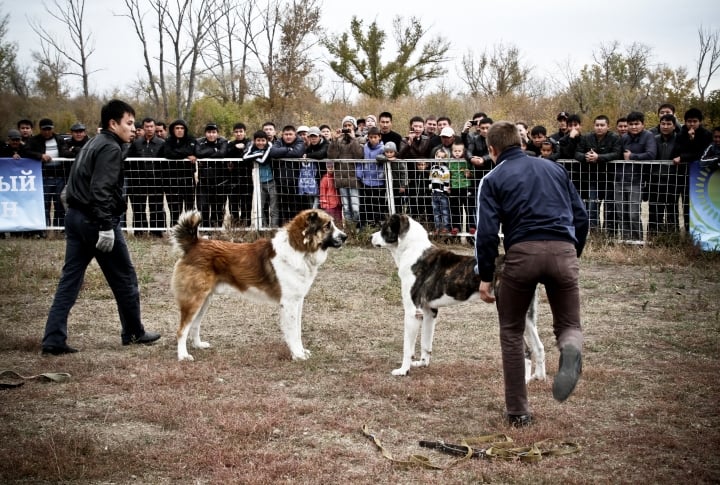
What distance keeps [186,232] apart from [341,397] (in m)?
2.32

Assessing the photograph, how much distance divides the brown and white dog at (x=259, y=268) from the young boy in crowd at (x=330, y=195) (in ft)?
18.6

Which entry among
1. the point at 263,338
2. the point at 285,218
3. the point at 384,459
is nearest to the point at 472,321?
the point at 263,338

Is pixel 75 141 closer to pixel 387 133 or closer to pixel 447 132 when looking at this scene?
pixel 387 133

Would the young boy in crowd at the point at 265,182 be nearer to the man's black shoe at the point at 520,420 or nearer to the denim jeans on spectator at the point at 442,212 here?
the denim jeans on spectator at the point at 442,212

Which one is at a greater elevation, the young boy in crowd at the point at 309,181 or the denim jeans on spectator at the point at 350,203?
the young boy in crowd at the point at 309,181

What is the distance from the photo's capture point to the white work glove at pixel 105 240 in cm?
660

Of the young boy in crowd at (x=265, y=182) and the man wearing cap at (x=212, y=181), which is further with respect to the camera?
the man wearing cap at (x=212, y=181)

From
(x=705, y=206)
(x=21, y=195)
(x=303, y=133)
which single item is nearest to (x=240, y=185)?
(x=303, y=133)

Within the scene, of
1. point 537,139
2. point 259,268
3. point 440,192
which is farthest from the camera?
point 440,192

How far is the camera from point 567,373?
4535mm

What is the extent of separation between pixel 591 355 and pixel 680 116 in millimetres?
18584

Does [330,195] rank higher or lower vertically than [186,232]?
higher

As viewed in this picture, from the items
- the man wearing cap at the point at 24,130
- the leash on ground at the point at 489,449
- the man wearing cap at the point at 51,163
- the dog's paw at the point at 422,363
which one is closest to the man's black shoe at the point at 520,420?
the leash on ground at the point at 489,449

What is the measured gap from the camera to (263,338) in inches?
299
